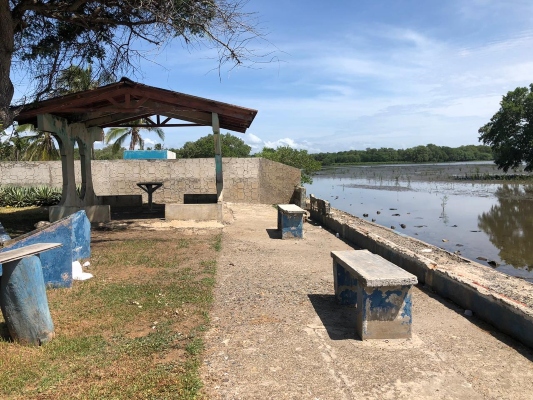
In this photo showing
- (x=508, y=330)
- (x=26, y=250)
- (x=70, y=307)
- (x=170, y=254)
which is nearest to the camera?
(x=26, y=250)

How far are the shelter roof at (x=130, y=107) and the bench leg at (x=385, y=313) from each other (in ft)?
25.2

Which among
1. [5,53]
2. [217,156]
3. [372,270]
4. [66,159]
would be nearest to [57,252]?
[372,270]

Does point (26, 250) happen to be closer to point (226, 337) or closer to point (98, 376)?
point (98, 376)

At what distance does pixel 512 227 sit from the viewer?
16.2 m

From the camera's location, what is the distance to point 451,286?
17.3ft

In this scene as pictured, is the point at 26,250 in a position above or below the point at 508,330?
above

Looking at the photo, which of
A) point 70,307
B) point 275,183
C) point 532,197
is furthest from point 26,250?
point 532,197

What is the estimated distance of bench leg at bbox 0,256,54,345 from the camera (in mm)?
3682

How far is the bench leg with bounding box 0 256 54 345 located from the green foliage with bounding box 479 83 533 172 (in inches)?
1540

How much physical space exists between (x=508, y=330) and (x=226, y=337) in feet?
8.82

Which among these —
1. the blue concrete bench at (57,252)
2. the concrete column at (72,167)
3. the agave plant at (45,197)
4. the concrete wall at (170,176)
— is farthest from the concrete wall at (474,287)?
the agave plant at (45,197)

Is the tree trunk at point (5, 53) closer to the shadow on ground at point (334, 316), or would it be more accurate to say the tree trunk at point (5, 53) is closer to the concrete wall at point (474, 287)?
the shadow on ground at point (334, 316)

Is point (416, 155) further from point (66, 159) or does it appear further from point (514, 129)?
point (66, 159)

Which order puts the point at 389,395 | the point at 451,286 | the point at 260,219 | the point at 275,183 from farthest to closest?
the point at 275,183
the point at 260,219
the point at 451,286
the point at 389,395
